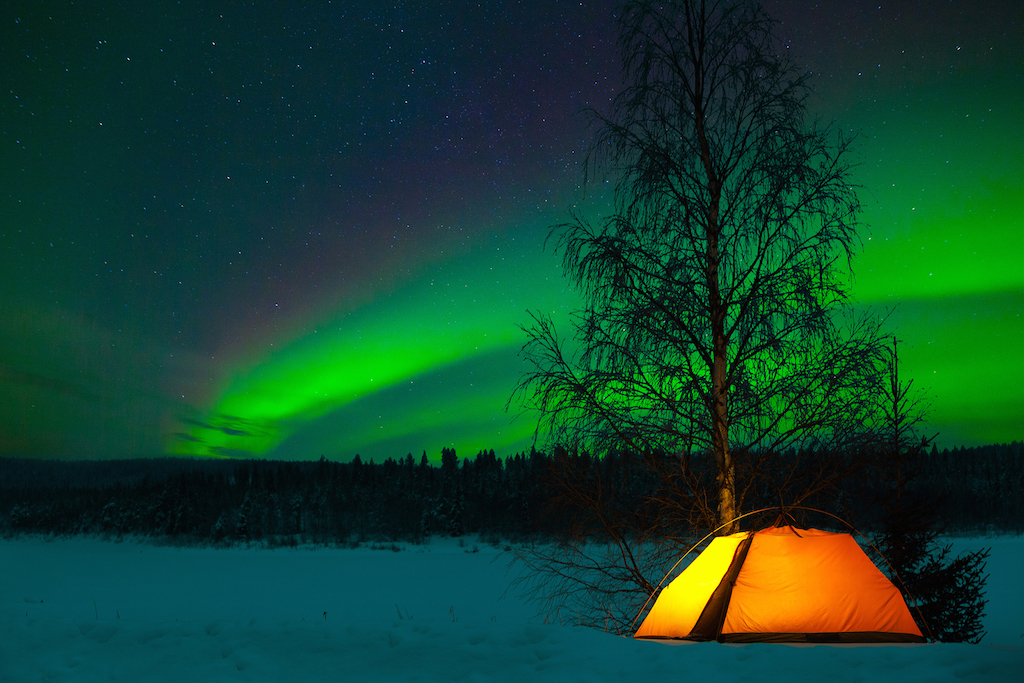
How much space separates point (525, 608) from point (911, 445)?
11.7 meters

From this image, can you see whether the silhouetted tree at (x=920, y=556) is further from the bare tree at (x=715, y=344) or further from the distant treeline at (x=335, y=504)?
the distant treeline at (x=335, y=504)

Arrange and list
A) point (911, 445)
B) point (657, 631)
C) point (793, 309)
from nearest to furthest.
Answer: point (657, 631), point (793, 309), point (911, 445)

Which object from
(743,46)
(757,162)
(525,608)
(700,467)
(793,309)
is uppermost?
(743,46)

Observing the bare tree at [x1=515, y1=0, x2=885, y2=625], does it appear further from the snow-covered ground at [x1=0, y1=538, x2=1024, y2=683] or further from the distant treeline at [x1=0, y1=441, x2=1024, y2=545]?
the distant treeline at [x1=0, y1=441, x2=1024, y2=545]

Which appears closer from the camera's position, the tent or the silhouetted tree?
the tent

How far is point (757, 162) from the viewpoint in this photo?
8.54 m

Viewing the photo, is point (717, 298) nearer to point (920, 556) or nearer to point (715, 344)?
point (715, 344)

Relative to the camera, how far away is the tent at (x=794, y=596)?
629 centimetres

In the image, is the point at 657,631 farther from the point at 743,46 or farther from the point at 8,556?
the point at 8,556

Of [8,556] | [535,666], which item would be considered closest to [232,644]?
[535,666]

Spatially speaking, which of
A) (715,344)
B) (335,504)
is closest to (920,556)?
(715,344)

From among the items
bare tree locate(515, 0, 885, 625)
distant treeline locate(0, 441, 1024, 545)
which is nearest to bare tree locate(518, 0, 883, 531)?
bare tree locate(515, 0, 885, 625)

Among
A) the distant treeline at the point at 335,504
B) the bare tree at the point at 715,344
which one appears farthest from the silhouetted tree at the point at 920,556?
the distant treeline at the point at 335,504

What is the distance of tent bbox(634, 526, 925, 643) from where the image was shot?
20.6 ft
